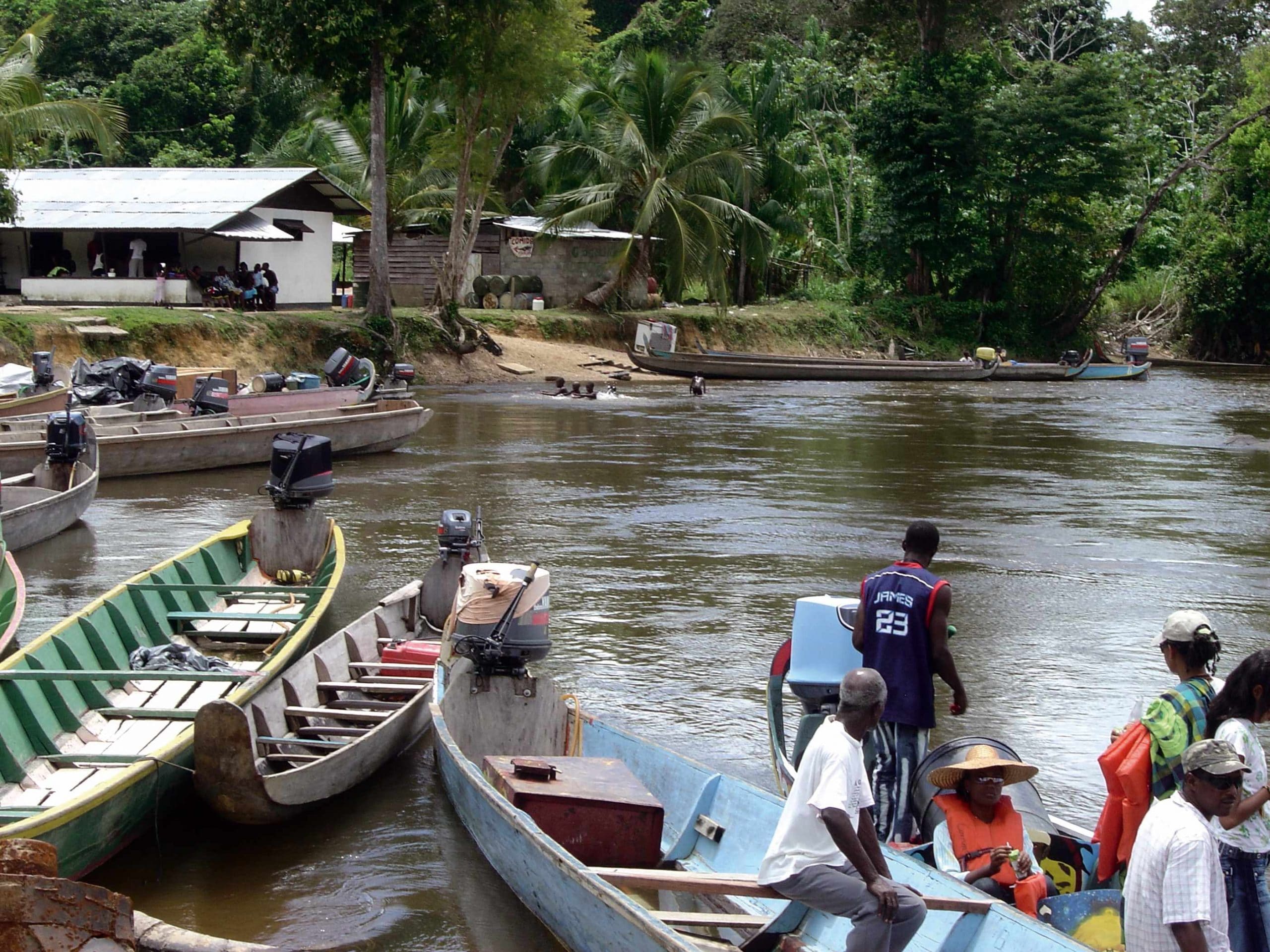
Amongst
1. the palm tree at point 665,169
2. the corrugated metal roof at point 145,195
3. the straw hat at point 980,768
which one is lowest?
the straw hat at point 980,768

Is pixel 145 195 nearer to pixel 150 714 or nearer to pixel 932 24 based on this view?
pixel 932 24

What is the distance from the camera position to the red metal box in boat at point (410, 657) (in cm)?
914

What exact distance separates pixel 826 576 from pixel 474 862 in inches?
279

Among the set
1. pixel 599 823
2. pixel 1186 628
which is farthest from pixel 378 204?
pixel 1186 628

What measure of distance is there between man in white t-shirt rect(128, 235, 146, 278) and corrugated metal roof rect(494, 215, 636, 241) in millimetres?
11268

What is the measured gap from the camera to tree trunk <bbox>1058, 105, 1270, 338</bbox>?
42500 millimetres

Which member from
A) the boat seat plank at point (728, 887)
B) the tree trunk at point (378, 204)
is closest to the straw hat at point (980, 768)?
the boat seat plank at point (728, 887)

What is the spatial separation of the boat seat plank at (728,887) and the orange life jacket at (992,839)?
359 millimetres

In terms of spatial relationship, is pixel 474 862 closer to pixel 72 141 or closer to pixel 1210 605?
pixel 1210 605

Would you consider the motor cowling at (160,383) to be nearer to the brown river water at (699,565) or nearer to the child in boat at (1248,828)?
the brown river water at (699,565)

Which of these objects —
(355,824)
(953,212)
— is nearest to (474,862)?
(355,824)

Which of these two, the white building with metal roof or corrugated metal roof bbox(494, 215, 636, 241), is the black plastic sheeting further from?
corrugated metal roof bbox(494, 215, 636, 241)

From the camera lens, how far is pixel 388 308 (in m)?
31.1

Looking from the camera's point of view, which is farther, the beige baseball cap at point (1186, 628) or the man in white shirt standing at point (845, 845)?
the beige baseball cap at point (1186, 628)
